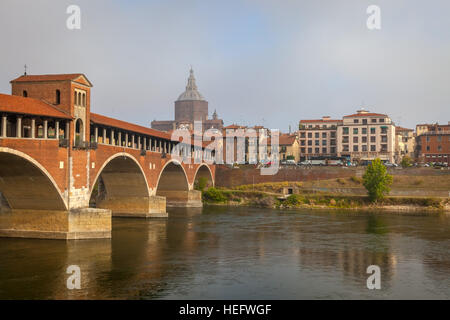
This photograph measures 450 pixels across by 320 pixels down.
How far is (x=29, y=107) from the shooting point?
118 feet

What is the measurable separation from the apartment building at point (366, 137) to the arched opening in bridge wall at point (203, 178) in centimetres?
3376

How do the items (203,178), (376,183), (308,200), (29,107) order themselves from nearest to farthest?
(29,107)
(376,183)
(308,200)
(203,178)

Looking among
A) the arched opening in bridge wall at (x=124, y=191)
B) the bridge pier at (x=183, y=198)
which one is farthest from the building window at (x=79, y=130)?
the bridge pier at (x=183, y=198)

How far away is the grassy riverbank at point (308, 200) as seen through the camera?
70.1m

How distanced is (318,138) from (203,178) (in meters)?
40.2

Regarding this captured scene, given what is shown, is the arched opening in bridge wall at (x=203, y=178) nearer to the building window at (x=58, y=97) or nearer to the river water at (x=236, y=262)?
the river water at (x=236, y=262)

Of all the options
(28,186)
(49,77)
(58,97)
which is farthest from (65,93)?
(28,186)

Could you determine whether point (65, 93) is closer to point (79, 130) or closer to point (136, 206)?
point (79, 130)

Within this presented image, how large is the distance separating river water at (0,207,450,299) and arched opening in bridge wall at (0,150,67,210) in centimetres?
287

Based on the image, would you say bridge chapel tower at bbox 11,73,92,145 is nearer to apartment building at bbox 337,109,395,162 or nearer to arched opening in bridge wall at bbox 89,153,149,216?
arched opening in bridge wall at bbox 89,153,149,216

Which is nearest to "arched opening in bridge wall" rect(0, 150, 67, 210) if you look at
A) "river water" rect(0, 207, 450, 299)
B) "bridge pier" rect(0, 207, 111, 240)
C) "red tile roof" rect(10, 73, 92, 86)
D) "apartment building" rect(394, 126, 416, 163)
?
"bridge pier" rect(0, 207, 111, 240)

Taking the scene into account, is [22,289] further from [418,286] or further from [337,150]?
[337,150]

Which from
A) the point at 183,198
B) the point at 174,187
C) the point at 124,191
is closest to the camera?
the point at 124,191

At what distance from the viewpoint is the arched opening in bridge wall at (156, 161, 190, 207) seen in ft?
248
